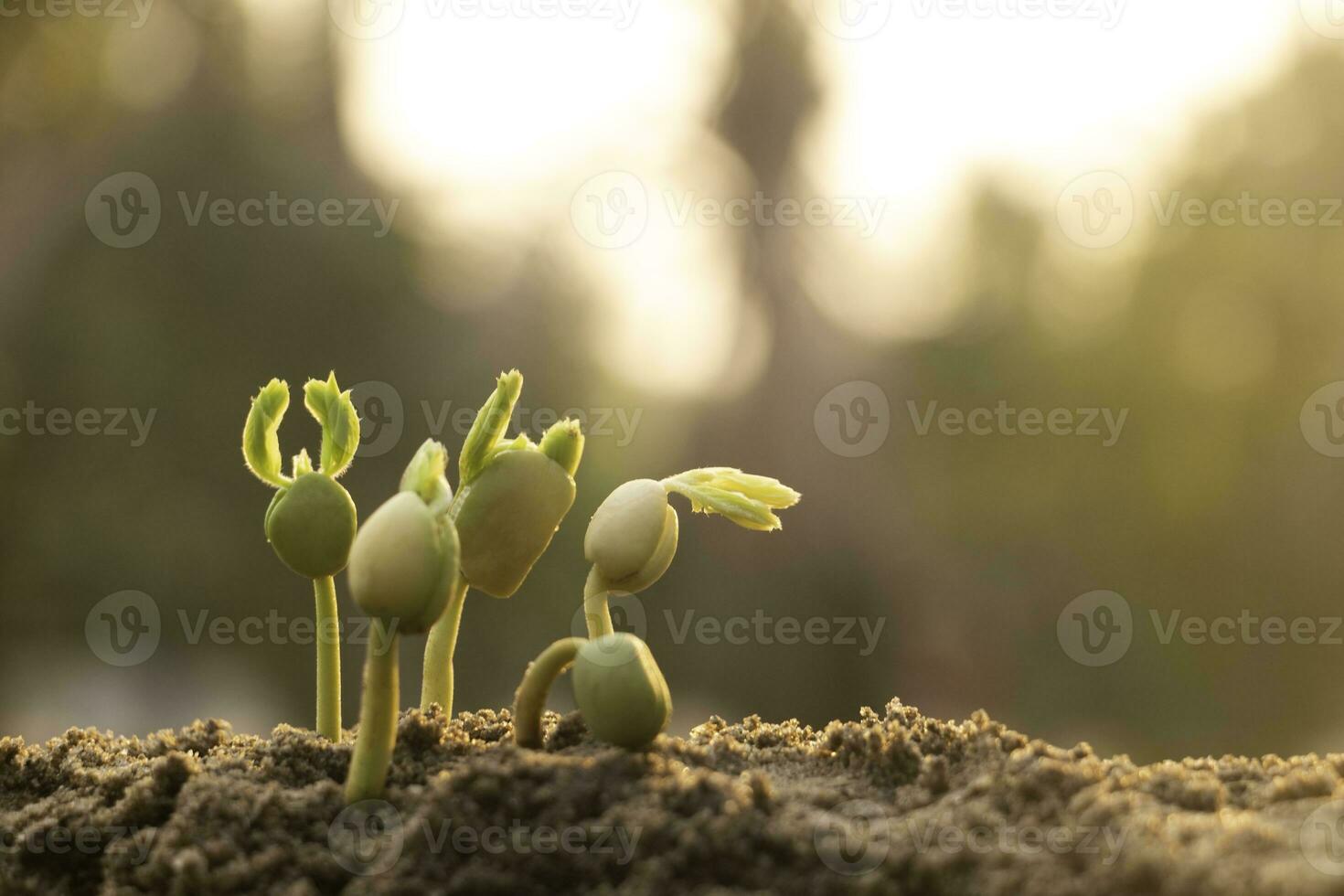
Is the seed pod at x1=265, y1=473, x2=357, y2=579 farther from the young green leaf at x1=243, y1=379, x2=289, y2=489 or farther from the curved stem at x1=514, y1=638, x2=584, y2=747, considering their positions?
the curved stem at x1=514, y1=638, x2=584, y2=747

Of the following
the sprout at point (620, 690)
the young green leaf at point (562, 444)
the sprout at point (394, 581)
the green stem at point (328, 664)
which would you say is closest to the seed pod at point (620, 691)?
the sprout at point (620, 690)

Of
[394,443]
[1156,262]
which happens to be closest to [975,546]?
[1156,262]

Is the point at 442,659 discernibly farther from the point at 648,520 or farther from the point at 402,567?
the point at 402,567

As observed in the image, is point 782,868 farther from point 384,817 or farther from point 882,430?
point 882,430

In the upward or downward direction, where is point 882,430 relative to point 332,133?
downward

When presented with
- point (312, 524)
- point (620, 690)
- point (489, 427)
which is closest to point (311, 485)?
point (312, 524)

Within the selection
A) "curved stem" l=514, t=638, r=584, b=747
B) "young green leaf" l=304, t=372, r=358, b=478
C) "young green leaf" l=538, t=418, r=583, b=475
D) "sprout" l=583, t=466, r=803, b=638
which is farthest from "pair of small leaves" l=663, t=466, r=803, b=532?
"young green leaf" l=304, t=372, r=358, b=478
